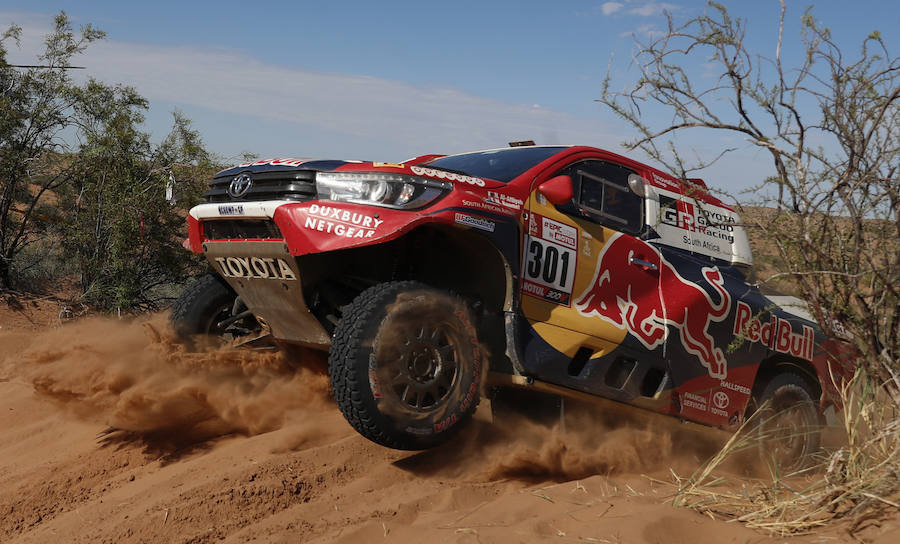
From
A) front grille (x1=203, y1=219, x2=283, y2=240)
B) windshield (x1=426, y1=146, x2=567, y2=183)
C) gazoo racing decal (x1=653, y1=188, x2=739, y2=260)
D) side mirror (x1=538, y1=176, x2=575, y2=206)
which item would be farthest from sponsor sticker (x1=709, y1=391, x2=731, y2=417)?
front grille (x1=203, y1=219, x2=283, y2=240)

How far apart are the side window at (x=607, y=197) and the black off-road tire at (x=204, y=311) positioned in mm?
2433

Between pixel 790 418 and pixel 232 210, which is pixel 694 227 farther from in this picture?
pixel 232 210

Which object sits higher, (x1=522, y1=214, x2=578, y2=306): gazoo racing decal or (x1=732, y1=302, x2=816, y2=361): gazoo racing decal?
(x1=522, y1=214, x2=578, y2=306): gazoo racing decal

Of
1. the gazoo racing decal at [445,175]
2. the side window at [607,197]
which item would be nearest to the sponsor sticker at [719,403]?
the side window at [607,197]

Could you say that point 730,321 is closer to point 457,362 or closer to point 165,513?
point 457,362

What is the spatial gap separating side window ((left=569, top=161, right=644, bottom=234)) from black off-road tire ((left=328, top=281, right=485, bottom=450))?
1.21 meters

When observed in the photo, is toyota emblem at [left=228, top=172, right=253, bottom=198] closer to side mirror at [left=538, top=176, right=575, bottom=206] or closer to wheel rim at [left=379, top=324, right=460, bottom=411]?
wheel rim at [left=379, top=324, right=460, bottom=411]

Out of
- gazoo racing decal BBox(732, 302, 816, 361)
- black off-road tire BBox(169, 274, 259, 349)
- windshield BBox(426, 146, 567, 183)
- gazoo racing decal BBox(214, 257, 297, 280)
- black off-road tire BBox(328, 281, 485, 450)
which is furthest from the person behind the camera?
gazoo racing decal BBox(732, 302, 816, 361)

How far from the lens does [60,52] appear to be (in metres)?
10.5

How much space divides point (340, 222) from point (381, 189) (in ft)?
0.90

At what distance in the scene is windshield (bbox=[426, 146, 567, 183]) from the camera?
4613 mm

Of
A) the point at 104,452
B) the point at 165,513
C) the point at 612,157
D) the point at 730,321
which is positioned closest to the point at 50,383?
the point at 104,452

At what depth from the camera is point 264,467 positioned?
4.18m

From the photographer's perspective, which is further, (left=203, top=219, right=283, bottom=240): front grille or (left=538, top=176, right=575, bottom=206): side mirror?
(left=538, top=176, right=575, bottom=206): side mirror
